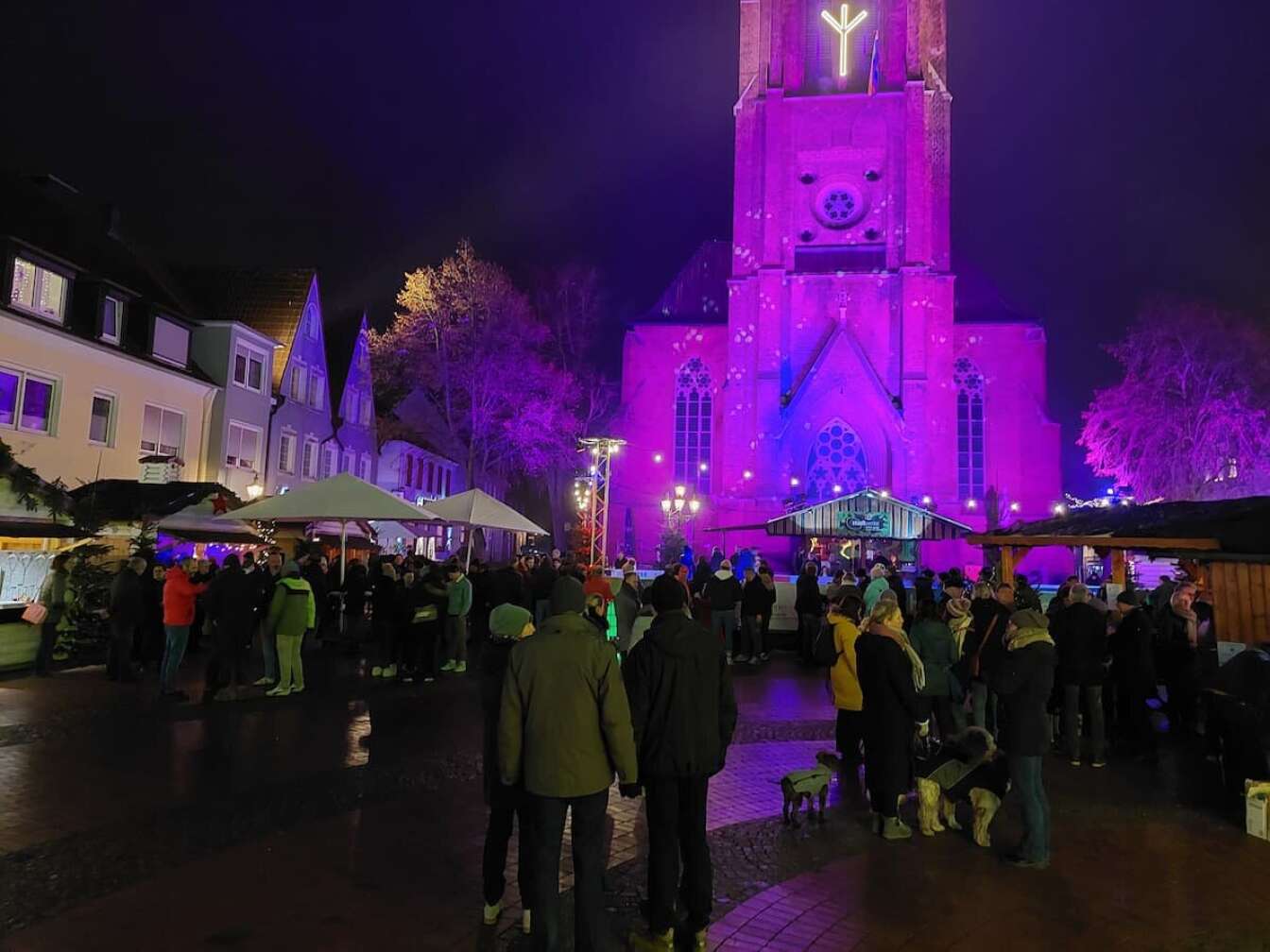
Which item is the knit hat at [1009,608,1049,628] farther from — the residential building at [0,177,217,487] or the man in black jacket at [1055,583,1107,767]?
the residential building at [0,177,217,487]

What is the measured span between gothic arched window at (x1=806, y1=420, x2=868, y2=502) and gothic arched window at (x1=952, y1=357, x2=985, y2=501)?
681 centimetres

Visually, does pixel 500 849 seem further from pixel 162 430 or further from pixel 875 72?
pixel 875 72

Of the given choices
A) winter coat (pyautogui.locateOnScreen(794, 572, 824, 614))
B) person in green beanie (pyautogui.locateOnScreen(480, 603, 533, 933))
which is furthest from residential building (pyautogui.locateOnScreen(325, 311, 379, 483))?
person in green beanie (pyautogui.locateOnScreen(480, 603, 533, 933))

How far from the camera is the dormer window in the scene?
2270cm

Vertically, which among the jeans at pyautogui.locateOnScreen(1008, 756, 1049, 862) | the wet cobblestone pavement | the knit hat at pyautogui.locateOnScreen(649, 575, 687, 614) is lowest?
the wet cobblestone pavement

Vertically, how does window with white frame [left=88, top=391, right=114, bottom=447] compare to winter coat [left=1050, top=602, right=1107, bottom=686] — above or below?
above

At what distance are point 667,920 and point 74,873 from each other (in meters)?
3.63

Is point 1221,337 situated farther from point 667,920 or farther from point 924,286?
point 667,920

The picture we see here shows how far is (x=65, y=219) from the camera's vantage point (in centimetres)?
2270

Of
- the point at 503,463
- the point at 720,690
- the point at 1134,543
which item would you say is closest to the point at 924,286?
the point at 503,463

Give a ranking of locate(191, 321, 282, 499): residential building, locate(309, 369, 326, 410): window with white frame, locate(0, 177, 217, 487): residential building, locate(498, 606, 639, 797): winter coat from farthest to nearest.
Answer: locate(309, 369, 326, 410): window with white frame
locate(191, 321, 282, 499): residential building
locate(0, 177, 217, 487): residential building
locate(498, 606, 639, 797): winter coat

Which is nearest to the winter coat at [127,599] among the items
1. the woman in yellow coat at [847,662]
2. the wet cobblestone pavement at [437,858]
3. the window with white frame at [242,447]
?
the wet cobblestone pavement at [437,858]

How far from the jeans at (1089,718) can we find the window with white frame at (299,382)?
1052 inches

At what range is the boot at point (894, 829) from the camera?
19.5 feet
